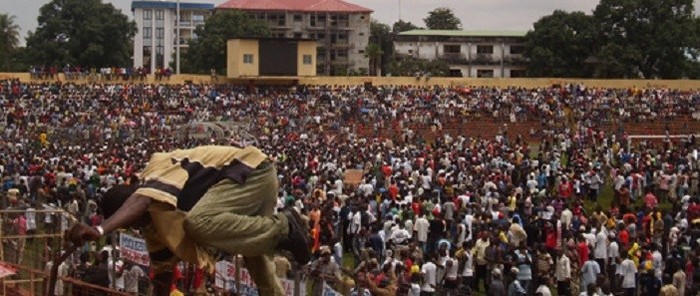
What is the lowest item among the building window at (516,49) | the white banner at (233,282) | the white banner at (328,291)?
the white banner at (328,291)

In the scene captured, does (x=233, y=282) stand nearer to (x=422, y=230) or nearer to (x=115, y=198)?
(x=115, y=198)

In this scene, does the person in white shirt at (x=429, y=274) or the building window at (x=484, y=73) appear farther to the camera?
the building window at (x=484, y=73)

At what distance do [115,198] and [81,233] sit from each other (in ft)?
1.90

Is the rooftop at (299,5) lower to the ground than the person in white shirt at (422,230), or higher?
higher

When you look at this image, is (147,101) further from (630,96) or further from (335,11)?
(335,11)

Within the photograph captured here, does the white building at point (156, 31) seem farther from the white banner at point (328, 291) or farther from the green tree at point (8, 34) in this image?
the white banner at point (328, 291)

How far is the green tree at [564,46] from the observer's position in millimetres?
55031

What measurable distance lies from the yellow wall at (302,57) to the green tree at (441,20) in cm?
4429

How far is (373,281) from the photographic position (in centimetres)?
1007

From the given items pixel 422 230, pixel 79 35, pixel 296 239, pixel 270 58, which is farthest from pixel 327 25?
pixel 296 239

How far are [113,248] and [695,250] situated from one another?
7.17 meters

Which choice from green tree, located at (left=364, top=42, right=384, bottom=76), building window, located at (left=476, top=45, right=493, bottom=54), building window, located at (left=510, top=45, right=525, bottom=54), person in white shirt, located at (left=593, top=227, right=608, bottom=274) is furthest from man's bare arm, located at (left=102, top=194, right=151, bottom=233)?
building window, located at (left=476, top=45, right=493, bottom=54)

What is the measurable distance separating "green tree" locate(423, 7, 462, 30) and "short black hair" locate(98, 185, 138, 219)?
277ft

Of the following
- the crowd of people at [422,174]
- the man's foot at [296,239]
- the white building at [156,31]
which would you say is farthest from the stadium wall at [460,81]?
the white building at [156,31]
